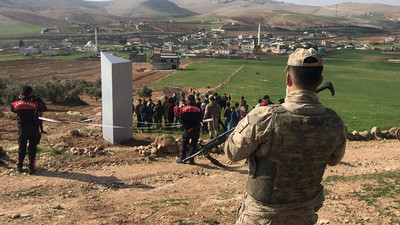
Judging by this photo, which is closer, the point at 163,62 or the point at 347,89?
the point at 347,89

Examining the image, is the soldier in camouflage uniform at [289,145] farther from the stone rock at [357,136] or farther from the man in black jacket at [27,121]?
the stone rock at [357,136]

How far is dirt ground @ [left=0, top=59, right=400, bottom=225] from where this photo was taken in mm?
6723

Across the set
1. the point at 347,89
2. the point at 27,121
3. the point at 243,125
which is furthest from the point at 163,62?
the point at 243,125

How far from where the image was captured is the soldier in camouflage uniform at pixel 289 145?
11.3 feet

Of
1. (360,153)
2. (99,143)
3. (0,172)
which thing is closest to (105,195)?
(0,172)

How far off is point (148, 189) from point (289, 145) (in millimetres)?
5709

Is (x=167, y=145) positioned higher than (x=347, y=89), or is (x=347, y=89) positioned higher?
(x=167, y=145)

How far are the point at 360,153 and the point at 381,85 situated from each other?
147ft

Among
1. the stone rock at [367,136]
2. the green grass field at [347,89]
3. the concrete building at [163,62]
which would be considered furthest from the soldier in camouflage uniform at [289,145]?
the concrete building at [163,62]

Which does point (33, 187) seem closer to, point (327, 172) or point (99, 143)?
point (99, 143)

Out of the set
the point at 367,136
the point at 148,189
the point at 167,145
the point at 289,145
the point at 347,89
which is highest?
the point at 289,145

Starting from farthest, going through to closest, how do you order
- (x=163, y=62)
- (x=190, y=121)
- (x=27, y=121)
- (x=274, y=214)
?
1. (x=163, y=62)
2. (x=190, y=121)
3. (x=27, y=121)
4. (x=274, y=214)

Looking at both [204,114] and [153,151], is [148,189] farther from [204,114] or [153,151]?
[204,114]

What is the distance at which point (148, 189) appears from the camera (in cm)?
862
